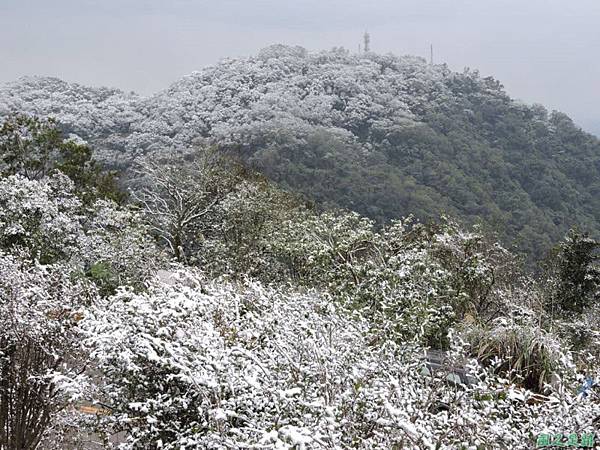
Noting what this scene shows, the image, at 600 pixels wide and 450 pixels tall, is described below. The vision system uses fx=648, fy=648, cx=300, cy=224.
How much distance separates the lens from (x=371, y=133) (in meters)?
41.8

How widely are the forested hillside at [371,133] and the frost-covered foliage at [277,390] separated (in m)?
21.0

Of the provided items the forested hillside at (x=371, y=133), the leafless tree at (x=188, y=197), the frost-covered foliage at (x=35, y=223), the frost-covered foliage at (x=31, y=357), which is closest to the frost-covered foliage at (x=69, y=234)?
the frost-covered foliage at (x=35, y=223)

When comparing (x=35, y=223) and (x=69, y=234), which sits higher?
(x=35, y=223)

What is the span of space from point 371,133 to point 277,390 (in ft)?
130

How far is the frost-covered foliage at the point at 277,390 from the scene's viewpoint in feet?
9.63

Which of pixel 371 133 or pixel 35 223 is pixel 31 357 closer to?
pixel 35 223

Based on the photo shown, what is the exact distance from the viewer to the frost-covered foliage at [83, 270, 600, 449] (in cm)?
294

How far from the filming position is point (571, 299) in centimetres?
1195

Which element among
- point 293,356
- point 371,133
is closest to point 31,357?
point 293,356

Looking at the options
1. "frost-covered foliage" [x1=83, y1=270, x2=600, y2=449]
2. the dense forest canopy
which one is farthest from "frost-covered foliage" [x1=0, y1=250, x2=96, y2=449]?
"frost-covered foliage" [x1=83, y1=270, x2=600, y2=449]

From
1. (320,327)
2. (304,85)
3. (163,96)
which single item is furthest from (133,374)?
(304,85)

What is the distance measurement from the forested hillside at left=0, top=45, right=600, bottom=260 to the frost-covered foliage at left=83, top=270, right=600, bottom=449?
828 inches

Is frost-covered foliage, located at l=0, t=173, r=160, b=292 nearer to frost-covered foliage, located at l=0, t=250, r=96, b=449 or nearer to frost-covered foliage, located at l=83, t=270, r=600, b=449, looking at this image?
frost-covered foliage, located at l=0, t=250, r=96, b=449

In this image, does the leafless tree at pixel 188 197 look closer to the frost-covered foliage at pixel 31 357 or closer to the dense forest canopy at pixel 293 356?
the dense forest canopy at pixel 293 356
